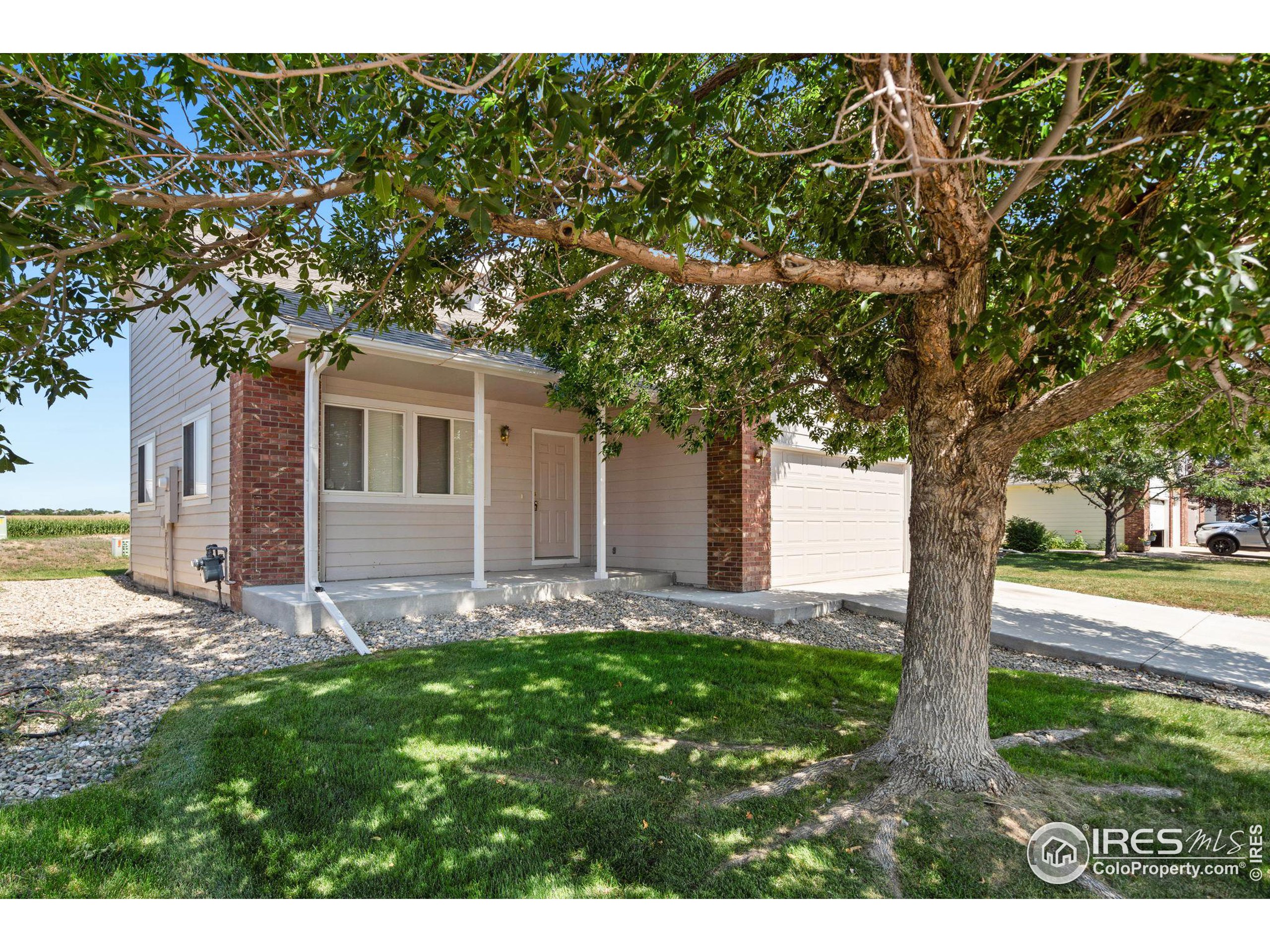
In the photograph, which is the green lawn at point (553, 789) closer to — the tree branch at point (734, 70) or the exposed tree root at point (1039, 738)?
the exposed tree root at point (1039, 738)

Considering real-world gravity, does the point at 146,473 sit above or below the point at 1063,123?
below

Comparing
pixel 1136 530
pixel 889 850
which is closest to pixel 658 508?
pixel 889 850

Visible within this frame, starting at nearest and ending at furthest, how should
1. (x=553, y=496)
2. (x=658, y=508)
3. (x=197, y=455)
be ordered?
(x=197, y=455) → (x=658, y=508) → (x=553, y=496)

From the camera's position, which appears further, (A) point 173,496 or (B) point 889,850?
(A) point 173,496

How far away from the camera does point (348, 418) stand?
9.00 meters

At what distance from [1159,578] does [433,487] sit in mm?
14286

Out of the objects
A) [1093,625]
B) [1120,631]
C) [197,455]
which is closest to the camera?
[1120,631]

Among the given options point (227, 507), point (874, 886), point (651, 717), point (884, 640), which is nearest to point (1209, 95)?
point (874, 886)

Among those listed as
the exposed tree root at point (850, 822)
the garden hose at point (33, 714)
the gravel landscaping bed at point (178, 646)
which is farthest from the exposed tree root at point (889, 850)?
the garden hose at point (33, 714)

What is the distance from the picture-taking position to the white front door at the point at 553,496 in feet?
36.4

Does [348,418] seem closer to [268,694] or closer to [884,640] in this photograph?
[268,694]

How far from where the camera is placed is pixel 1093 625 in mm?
8172

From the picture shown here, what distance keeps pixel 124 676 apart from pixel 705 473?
7253mm

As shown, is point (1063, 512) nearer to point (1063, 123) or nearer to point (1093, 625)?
point (1093, 625)
